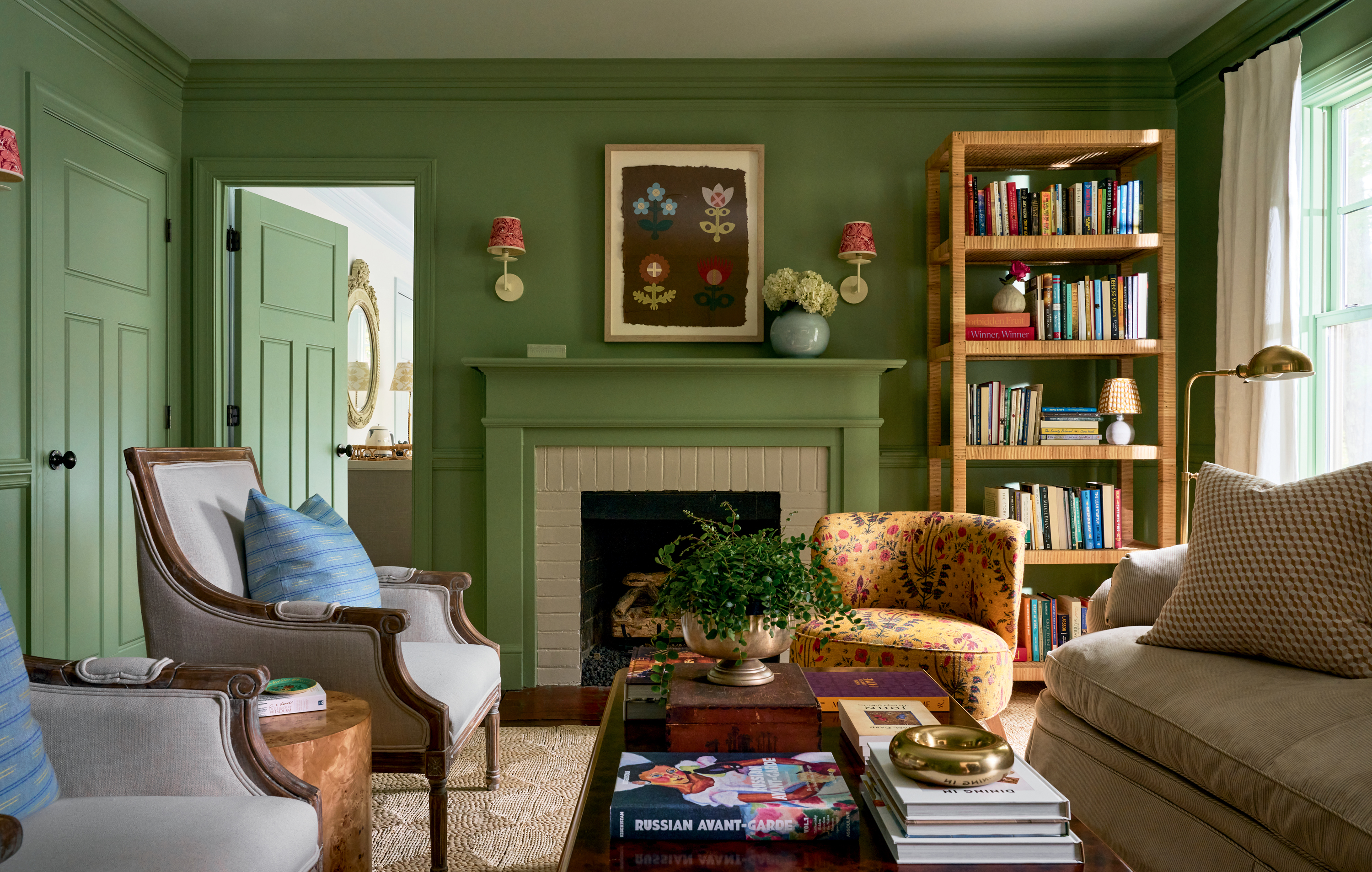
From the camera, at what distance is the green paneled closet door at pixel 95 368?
2.76 meters

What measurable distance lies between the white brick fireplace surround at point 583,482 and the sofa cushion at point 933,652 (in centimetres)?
92

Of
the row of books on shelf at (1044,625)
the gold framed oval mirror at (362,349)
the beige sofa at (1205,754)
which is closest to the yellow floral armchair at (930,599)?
the beige sofa at (1205,754)

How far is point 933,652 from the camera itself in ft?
7.42

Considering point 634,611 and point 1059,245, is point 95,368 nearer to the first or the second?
point 634,611

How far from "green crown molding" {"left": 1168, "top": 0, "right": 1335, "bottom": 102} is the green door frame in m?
3.08

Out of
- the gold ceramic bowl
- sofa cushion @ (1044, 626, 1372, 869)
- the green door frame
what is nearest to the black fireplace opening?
the green door frame

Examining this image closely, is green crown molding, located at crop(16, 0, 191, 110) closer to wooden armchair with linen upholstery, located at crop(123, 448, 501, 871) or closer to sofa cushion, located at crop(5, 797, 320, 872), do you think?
wooden armchair with linen upholstery, located at crop(123, 448, 501, 871)

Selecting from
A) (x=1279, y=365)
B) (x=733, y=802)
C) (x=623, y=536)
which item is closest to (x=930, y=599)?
(x=1279, y=365)

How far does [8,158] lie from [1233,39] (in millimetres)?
3852

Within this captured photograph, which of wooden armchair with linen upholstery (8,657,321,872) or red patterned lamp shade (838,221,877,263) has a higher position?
red patterned lamp shade (838,221,877,263)

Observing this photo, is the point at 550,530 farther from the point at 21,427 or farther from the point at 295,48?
the point at 295,48

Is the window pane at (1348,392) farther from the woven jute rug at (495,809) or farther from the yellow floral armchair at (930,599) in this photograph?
the woven jute rug at (495,809)

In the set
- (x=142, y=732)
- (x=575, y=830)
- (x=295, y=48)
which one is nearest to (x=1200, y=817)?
(x=575, y=830)

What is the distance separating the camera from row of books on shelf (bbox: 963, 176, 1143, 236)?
3.11m
